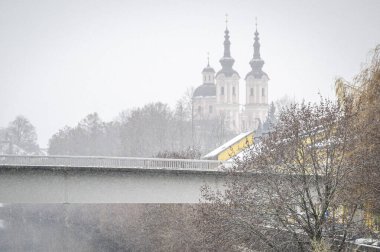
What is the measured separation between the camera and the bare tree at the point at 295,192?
98.6ft

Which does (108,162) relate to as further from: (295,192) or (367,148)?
(367,148)

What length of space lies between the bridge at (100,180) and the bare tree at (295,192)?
8.70m

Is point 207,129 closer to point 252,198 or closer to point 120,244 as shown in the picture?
point 120,244

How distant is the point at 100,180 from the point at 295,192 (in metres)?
15.4

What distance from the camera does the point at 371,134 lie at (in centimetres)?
3077

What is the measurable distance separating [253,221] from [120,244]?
29359mm

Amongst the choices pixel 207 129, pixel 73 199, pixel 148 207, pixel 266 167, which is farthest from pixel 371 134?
pixel 207 129

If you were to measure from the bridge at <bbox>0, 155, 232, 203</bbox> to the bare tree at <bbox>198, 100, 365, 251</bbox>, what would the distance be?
28.5 ft

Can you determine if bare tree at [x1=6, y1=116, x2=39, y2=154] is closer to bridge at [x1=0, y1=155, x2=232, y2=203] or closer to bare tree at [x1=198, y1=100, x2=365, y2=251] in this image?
bridge at [x1=0, y1=155, x2=232, y2=203]

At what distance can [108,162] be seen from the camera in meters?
43.8

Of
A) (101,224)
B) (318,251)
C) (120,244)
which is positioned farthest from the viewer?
(101,224)

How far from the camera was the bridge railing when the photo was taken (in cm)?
4212

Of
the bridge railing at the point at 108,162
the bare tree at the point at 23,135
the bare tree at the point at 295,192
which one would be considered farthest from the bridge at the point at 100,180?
the bare tree at the point at 23,135

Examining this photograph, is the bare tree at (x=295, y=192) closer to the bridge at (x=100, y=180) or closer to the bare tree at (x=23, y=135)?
the bridge at (x=100, y=180)
